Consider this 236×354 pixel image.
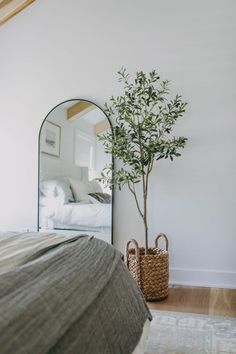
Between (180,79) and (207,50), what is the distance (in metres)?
0.34

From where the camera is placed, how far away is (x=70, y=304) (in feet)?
3.23

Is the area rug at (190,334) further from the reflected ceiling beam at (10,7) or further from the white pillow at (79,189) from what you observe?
the reflected ceiling beam at (10,7)

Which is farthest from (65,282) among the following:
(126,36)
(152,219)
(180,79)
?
(126,36)

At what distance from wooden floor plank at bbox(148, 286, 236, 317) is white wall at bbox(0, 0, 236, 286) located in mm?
151

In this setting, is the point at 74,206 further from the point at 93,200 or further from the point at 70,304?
the point at 70,304

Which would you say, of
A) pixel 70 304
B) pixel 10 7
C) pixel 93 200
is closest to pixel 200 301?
pixel 93 200

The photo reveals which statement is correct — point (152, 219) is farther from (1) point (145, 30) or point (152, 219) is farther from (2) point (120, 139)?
(1) point (145, 30)

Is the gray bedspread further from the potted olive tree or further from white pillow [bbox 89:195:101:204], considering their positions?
white pillow [bbox 89:195:101:204]

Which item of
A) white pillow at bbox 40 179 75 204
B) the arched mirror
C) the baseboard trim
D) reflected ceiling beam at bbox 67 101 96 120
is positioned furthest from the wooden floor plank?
reflected ceiling beam at bbox 67 101 96 120

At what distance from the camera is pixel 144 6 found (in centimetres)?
331

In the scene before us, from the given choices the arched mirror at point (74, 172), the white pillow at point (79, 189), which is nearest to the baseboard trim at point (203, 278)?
the arched mirror at point (74, 172)

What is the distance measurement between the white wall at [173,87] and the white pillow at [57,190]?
0.51 feet

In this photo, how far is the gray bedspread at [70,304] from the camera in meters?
0.81

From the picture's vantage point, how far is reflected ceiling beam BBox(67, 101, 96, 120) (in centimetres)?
341
